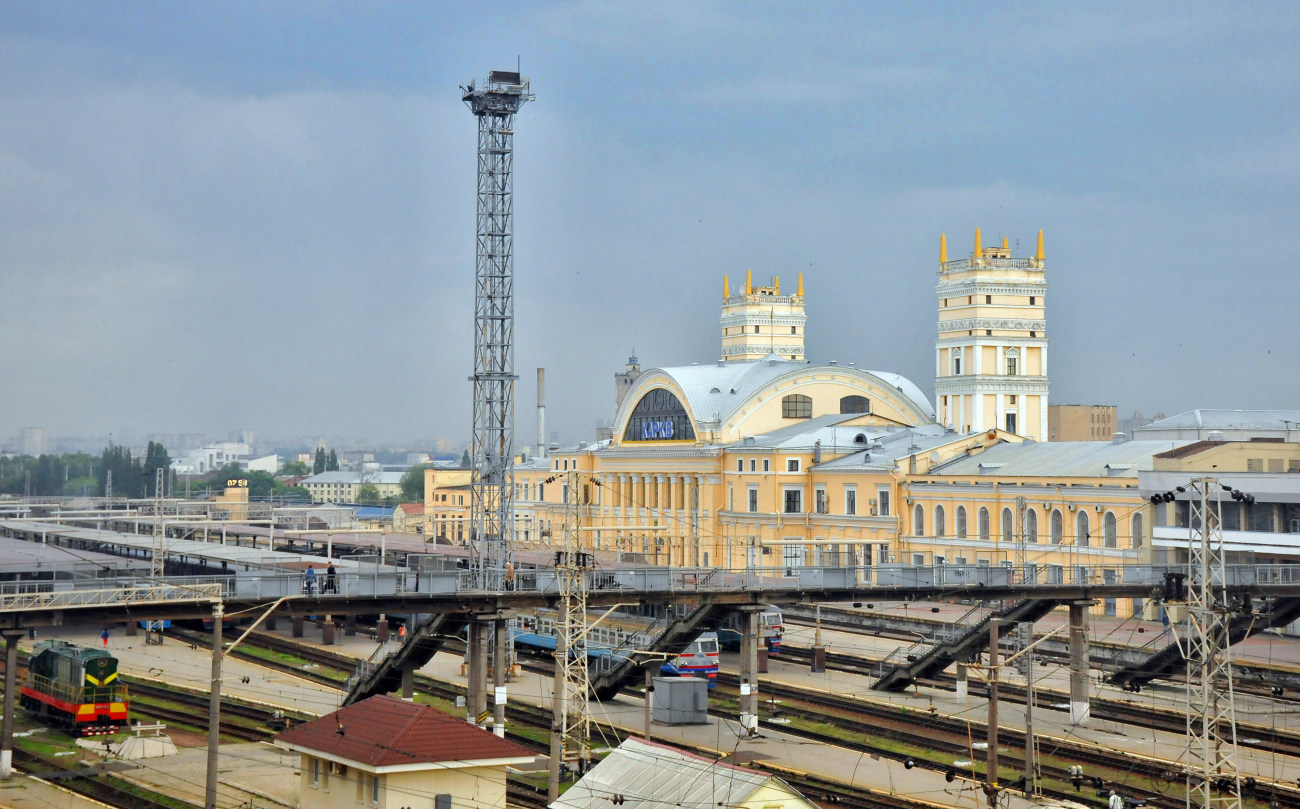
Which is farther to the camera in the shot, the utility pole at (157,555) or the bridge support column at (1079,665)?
the utility pole at (157,555)

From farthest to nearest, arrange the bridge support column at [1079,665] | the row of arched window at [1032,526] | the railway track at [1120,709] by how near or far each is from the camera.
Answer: the row of arched window at [1032,526] < the bridge support column at [1079,665] < the railway track at [1120,709]

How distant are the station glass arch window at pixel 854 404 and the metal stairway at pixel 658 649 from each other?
178 feet

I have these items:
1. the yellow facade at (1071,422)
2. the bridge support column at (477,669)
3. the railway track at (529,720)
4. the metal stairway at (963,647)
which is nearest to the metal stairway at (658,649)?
the railway track at (529,720)

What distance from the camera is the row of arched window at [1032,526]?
A: 75.2 meters

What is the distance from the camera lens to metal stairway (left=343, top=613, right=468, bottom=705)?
47.4 metres

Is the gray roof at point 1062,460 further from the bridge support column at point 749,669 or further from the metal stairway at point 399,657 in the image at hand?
the metal stairway at point 399,657

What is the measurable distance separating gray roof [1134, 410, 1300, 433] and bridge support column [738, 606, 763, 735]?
57.2 m

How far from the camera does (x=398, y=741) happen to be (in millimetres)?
32125

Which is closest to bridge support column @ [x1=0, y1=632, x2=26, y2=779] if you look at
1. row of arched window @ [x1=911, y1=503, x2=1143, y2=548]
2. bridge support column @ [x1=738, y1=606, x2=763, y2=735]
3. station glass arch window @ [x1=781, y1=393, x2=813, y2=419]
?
bridge support column @ [x1=738, y1=606, x2=763, y2=735]

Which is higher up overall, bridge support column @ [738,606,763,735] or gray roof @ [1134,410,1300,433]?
gray roof @ [1134,410,1300,433]

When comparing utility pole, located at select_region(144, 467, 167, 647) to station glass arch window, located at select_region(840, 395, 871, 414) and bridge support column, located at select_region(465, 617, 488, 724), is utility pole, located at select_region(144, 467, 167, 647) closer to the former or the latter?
bridge support column, located at select_region(465, 617, 488, 724)

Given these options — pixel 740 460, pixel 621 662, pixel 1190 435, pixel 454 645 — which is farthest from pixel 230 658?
pixel 1190 435

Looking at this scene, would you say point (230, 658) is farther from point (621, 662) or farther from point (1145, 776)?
point (1145, 776)

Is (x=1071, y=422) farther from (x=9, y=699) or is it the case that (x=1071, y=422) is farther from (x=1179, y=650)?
(x=9, y=699)
